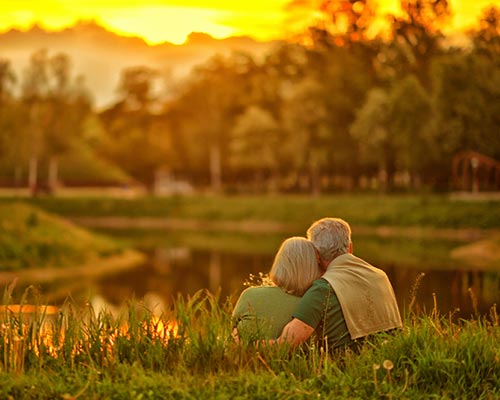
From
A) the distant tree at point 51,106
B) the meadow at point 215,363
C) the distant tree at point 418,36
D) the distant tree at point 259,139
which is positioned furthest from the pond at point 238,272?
the distant tree at point 51,106

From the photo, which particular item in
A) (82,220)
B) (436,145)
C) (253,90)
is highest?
(253,90)

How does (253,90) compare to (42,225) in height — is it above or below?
above

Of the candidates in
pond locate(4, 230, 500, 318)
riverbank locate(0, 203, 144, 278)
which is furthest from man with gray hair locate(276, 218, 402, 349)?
riverbank locate(0, 203, 144, 278)

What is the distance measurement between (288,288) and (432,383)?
1.18 metres

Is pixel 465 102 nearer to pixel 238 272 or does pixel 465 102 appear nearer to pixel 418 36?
pixel 418 36

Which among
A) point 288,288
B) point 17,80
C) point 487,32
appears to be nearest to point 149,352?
point 288,288

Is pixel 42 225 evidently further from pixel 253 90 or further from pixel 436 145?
pixel 253 90

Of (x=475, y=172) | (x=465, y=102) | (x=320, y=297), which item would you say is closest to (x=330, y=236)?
(x=320, y=297)

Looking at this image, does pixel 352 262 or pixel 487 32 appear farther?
pixel 487 32

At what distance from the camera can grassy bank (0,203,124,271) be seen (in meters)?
28.0

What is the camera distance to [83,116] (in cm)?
6856

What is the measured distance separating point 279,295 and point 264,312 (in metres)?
0.18

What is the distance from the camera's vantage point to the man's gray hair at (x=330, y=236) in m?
6.65

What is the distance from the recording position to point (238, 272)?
1155 inches
